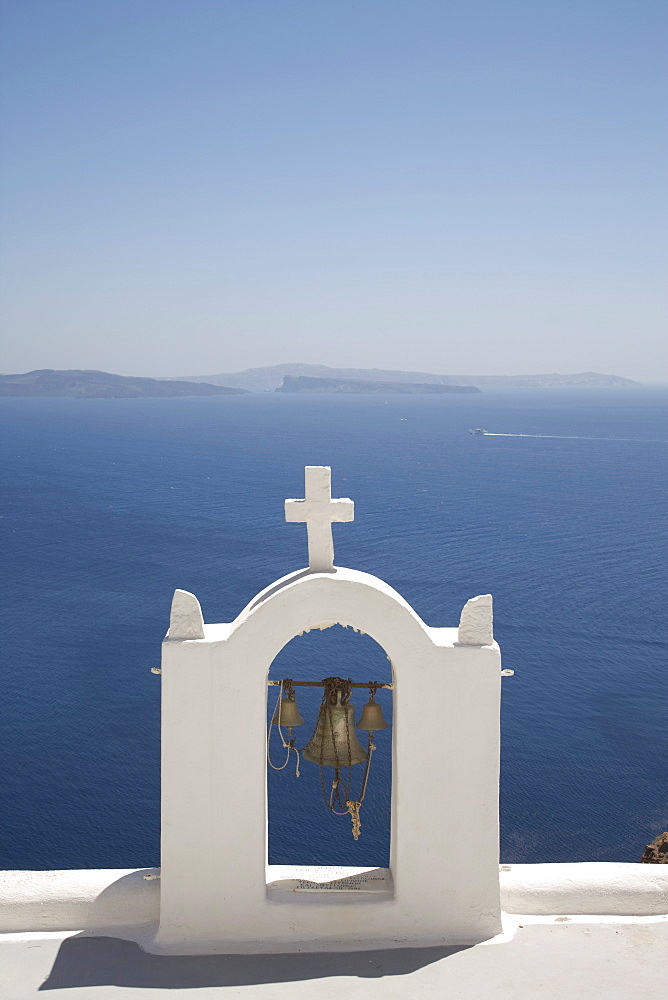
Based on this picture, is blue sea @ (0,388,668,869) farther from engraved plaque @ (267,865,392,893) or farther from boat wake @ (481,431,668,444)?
boat wake @ (481,431,668,444)

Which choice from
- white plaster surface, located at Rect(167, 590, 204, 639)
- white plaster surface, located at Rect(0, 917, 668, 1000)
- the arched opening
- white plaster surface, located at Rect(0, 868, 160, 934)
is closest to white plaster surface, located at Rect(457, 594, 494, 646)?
white plaster surface, located at Rect(167, 590, 204, 639)

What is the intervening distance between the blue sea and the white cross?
1309 millimetres

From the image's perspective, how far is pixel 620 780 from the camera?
28500 mm

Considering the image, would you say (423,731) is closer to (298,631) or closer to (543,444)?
(298,631)

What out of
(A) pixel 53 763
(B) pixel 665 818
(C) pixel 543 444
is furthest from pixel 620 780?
(C) pixel 543 444

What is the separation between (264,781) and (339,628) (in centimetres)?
3484

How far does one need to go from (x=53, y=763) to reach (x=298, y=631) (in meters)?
26.7

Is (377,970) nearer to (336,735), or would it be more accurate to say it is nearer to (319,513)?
(336,735)

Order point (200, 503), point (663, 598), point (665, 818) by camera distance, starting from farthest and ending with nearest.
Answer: point (200, 503) → point (663, 598) → point (665, 818)

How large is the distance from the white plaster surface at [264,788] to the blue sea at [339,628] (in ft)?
0.80

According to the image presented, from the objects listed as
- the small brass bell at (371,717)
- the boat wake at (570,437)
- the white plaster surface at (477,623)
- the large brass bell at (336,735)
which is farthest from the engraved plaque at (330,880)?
the boat wake at (570,437)

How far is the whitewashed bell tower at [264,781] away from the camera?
5223 mm

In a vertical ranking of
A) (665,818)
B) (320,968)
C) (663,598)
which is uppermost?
(320,968)

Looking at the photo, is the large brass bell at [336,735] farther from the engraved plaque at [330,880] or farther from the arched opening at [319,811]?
the arched opening at [319,811]
